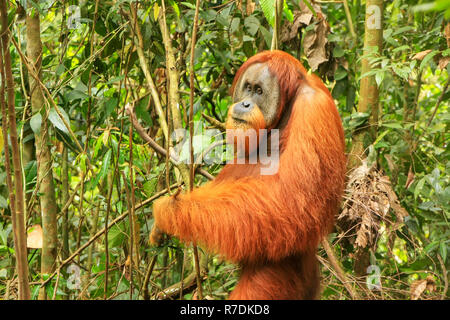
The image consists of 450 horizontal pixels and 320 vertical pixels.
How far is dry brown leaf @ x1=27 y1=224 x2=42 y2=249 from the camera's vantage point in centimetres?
302

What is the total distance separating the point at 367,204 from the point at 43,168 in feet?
6.48

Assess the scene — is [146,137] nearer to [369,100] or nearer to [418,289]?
[418,289]

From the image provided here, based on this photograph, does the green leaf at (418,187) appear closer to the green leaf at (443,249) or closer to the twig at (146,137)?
the green leaf at (443,249)

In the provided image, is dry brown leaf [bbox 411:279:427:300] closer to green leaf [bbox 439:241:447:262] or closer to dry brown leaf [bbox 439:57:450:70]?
green leaf [bbox 439:241:447:262]

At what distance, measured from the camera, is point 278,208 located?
230cm

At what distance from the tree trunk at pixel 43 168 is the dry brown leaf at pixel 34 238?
4 centimetres

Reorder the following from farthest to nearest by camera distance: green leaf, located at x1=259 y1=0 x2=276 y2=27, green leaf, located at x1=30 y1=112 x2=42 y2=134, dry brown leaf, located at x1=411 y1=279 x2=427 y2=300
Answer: dry brown leaf, located at x1=411 y1=279 x2=427 y2=300, green leaf, located at x1=30 y1=112 x2=42 y2=134, green leaf, located at x1=259 y1=0 x2=276 y2=27

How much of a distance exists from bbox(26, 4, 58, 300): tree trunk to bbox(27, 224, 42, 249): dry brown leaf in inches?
1.7

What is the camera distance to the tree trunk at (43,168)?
9.69 feet

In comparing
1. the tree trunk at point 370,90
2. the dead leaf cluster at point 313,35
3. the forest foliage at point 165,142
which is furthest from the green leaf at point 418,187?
the dead leaf cluster at point 313,35

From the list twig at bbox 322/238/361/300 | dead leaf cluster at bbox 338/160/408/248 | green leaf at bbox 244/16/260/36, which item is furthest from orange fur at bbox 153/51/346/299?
green leaf at bbox 244/16/260/36
